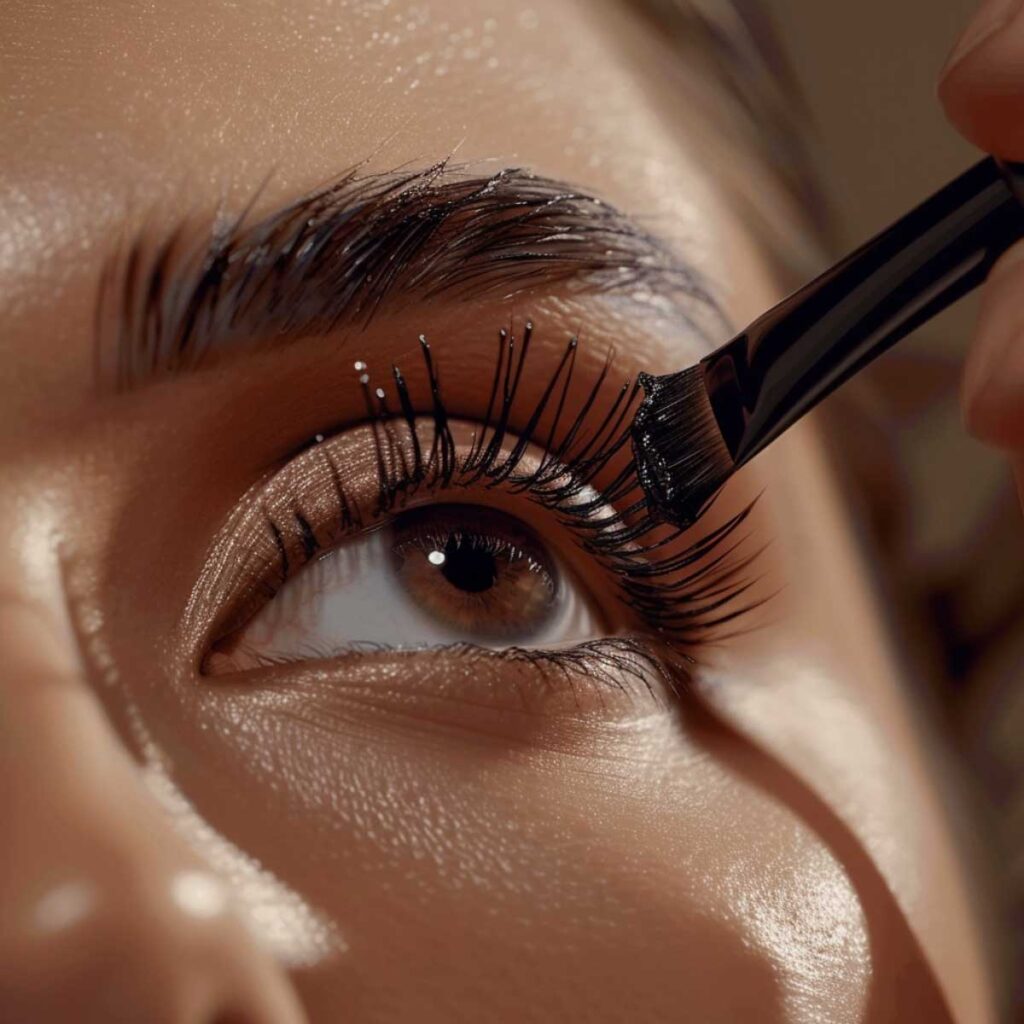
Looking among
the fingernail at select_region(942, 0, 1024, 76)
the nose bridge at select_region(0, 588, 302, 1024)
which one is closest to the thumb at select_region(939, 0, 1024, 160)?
the fingernail at select_region(942, 0, 1024, 76)

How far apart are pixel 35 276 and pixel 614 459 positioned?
25 centimetres

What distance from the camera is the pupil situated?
1.93 feet

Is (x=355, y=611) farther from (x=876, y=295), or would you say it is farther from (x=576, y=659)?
(x=876, y=295)

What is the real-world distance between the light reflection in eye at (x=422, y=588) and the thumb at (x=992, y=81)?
0.25 m

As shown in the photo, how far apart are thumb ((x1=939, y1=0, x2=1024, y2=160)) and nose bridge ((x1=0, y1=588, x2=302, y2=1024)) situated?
1.20 ft

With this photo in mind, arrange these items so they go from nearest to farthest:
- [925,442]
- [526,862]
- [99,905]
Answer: [99,905], [526,862], [925,442]

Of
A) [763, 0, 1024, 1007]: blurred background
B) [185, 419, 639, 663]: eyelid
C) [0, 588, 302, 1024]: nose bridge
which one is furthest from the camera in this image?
[763, 0, 1024, 1007]: blurred background

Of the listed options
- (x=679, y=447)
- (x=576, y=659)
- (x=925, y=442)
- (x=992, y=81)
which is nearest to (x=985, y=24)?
(x=992, y=81)

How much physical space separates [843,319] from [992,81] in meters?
0.09

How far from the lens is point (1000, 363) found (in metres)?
0.45

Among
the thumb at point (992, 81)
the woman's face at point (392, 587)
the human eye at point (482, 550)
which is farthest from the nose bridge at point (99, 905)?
the thumb at point (992, 81)

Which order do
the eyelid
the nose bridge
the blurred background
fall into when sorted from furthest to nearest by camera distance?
the blurred background → the eyelid → the nose bridge

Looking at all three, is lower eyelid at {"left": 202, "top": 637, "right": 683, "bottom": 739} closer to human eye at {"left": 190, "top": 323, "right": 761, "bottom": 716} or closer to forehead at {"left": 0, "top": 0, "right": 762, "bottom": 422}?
human eye at {"left": 190, "top": 323, "right": 761, "bottom": 716}

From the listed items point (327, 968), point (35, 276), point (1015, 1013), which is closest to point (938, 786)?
point (1015, 1013)
